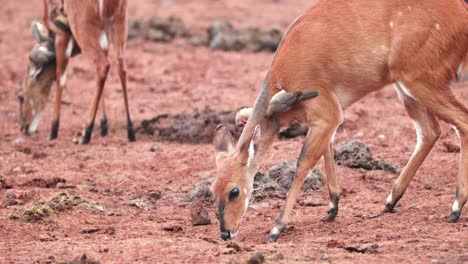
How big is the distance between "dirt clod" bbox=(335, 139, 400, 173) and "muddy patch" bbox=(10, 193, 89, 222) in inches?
123

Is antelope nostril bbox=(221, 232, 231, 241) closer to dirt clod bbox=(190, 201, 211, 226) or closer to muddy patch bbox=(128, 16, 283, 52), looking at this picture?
dirt clod bbox=(190, 201, 211, 226)

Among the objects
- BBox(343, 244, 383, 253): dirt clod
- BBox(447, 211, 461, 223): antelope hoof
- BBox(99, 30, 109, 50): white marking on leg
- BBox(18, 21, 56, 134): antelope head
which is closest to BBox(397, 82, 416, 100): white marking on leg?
BBox(447, 211, 461, 223): antelope hoof

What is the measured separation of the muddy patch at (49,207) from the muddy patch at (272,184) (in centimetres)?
129

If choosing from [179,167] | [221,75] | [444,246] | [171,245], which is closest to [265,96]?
[171,245]

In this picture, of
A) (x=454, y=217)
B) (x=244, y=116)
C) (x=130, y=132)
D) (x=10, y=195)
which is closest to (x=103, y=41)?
(x=130, y=132)

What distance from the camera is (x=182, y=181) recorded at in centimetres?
1124

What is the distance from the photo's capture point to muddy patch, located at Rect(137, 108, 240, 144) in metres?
13.0

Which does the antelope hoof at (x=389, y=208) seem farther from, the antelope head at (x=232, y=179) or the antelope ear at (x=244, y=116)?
the antelope ear at (x=244, y=116)

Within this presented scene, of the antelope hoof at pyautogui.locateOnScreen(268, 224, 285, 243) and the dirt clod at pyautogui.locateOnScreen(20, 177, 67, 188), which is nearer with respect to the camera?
the antelope hoof at pyautogui.locateOnScreen(268, 224, 285, 243)

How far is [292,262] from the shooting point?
729 cm

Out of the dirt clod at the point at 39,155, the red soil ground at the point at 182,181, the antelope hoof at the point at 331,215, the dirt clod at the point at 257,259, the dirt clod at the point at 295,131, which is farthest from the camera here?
the dirt clod at the point at 295,131

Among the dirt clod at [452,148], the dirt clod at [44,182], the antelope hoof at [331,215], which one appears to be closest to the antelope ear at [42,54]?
the dirt clod at [44,182]

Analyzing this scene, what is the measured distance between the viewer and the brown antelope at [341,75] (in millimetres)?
8398

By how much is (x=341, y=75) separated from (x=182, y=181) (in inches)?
128
